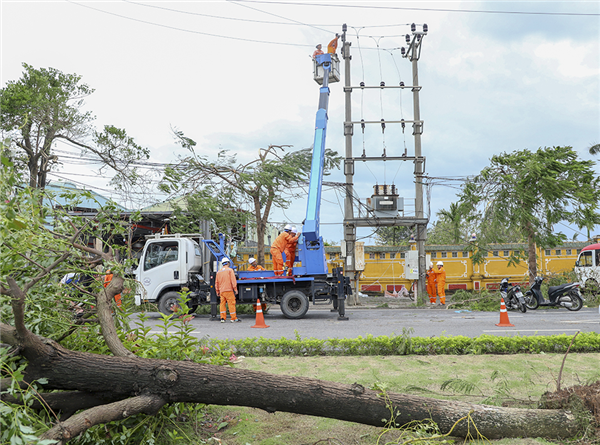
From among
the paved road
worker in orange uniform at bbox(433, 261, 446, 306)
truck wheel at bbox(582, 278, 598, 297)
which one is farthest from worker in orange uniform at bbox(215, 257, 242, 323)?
truck wheel at bbox(582, 278, 598, 297)

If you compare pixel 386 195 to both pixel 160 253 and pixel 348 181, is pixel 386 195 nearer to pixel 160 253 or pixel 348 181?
pixel 348 181

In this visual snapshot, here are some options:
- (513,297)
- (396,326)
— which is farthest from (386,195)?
(396,326)

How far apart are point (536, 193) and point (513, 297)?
461 cm

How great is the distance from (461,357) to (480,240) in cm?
1226

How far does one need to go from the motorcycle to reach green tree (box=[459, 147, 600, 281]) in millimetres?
3291

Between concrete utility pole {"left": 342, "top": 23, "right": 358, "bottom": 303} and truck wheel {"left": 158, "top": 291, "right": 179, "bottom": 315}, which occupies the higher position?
concrete utility pole {"left": 342, "top": 23, "right": 358, "bottom": 303}

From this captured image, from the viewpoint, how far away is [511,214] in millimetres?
17109

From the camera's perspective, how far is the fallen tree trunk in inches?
136

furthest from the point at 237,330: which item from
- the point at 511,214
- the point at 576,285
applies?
the point at 511,214

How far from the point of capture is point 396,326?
34.8 ft

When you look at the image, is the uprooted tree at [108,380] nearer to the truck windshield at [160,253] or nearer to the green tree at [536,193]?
the truck windshield at [160,253]

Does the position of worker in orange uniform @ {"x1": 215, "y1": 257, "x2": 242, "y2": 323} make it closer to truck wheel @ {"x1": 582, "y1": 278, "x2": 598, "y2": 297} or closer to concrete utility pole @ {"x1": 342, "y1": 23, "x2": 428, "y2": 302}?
concrete utility pole @ {"x1": 342, "y1": 23, "x2": 428, "y2": 302}

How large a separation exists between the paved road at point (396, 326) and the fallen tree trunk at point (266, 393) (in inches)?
190

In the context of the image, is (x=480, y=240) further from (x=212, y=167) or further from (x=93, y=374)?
(x=93, y=374)
